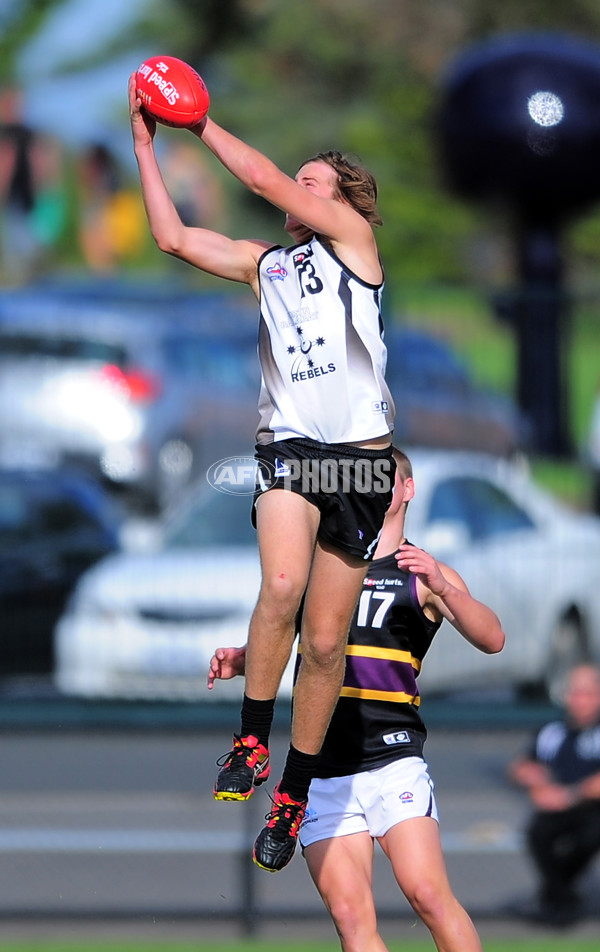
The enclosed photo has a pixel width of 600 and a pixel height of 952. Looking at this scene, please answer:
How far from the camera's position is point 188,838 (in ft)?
32.4

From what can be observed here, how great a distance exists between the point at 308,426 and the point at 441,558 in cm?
566

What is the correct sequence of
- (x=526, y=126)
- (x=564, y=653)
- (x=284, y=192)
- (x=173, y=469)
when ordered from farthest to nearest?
(x=526, y=126) → (x=173, y=469) → (x=564, y=653) → (x=284, y=192)

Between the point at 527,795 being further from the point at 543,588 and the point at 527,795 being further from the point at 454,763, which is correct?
the point at 543,588

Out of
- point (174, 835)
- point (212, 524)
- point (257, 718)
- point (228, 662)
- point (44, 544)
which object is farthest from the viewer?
point (44, 544)

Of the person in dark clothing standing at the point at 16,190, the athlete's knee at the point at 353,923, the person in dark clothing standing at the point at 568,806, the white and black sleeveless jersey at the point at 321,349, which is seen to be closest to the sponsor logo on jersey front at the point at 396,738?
the athlete's knee at the point at 353,923

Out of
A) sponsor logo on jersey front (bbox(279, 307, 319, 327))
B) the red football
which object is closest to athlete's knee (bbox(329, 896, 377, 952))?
sponsor logo on jersey front (bbox(279, 307, 319, 327))

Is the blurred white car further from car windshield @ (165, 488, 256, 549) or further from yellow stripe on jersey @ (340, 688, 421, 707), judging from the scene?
yellow stripe on jersey @ (340, 688, 421, 707)

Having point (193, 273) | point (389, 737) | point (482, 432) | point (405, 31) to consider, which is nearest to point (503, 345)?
point (482, 432)

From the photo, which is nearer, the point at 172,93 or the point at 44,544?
the point at 172,93

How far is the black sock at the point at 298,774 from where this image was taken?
188 inches

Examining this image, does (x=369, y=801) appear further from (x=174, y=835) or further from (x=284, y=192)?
(x=174, y=835)

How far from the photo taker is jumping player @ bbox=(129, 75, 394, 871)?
14.8 feet

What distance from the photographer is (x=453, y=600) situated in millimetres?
4781

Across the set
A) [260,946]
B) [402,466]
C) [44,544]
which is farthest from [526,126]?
[402,466]
